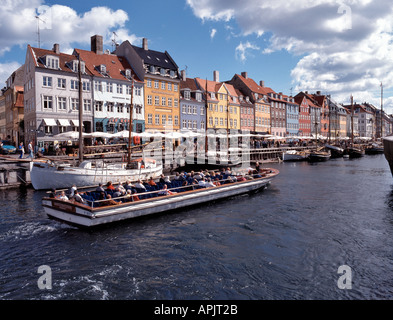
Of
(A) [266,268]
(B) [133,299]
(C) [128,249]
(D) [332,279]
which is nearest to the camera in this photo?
(B) [133,299]

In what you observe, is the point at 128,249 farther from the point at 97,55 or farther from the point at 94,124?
the point at 97,55

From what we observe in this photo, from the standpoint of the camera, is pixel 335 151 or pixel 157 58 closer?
Result: pixel 157 58

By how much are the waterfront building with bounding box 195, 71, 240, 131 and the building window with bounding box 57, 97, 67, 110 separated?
25.2m

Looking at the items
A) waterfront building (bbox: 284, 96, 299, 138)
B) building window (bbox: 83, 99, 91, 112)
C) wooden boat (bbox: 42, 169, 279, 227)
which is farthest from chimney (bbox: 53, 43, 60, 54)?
waterfront building (bbox: 284, 96, 299, 138)

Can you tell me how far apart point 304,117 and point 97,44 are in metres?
61.3

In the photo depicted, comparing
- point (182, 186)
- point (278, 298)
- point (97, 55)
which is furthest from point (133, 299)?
point (97, 55)

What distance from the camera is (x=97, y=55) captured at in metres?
45.1

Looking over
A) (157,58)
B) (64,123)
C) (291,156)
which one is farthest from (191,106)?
(64,123)

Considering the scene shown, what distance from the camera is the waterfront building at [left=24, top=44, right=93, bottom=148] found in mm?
36469

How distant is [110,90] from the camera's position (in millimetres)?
42906

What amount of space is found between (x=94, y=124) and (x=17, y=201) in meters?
22.2

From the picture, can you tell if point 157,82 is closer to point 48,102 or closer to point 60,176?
point 48,102

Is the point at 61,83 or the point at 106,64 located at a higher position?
the point at 106,64

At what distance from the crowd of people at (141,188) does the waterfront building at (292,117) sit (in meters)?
61.9
